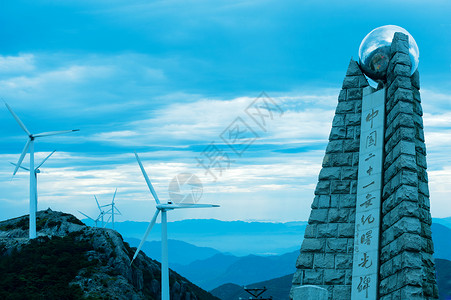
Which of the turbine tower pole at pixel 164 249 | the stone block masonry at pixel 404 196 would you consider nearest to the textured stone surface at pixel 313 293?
the stone block masonry at pixel 404 196

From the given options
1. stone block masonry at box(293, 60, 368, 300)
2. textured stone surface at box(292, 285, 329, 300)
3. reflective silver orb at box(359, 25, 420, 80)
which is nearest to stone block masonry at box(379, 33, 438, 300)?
reflective silver orb at box(359, 25, 420, 80)

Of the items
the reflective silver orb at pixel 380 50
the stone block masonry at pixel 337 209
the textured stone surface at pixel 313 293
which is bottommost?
the textured stone surface at pixel 313 293

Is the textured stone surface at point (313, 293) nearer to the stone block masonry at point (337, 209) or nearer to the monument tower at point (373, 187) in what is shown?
the monument tower at point (373, 187)

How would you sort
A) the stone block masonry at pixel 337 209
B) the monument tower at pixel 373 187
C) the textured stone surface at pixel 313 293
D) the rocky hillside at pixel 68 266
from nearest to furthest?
the textured stone surface at pixel 313 293, the monument tower at pixel 373 187, the stone block masonry at pixel 337 209, the rocky hillside at pixel 68 266

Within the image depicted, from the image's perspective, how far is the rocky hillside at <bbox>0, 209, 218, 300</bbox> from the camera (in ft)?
237

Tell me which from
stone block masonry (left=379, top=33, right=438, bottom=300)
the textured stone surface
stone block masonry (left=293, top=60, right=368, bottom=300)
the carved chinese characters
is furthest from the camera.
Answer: stone block masonry (left=293, top=60, right=368, bottom=300)

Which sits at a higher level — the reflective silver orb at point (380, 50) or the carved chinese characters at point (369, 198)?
the reflective silver orb at point (380, 50)

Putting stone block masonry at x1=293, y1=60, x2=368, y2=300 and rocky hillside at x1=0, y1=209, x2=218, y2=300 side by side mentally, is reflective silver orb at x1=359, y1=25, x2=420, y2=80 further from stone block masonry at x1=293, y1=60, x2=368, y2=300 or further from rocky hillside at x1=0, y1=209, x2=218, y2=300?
rocky hillside at x1=0, y1=209, x2=218, y2=300

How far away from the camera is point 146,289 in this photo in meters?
92.3

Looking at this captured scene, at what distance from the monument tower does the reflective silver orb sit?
0.09 ft

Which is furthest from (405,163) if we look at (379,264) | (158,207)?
(158,207)

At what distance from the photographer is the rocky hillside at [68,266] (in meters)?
72.4

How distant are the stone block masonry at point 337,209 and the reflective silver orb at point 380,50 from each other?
0.76 m

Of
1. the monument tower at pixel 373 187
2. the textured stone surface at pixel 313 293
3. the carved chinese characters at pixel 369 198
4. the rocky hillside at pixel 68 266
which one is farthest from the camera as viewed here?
the rocky hillside at pixel 68 266
